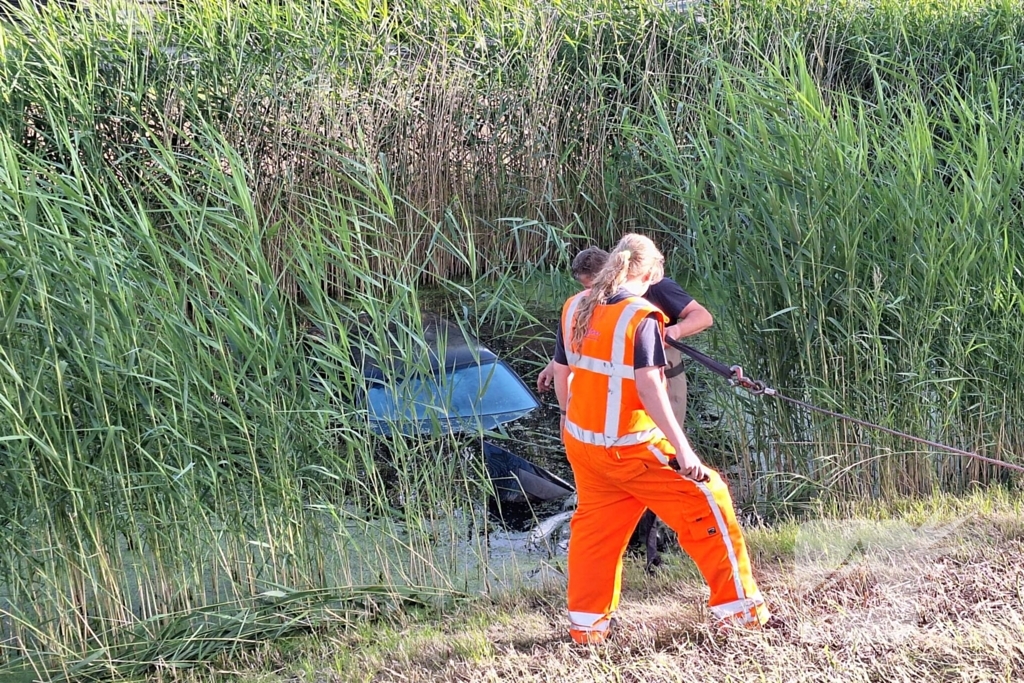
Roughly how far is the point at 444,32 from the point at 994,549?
4229mm

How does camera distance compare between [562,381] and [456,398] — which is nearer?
[562,381]

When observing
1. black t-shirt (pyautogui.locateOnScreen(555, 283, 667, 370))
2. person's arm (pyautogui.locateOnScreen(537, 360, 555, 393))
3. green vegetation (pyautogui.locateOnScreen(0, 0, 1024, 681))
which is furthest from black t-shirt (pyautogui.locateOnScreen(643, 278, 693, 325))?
green vegetation (pyautogui.locateOnScreen(0, 0, 1024, 681))

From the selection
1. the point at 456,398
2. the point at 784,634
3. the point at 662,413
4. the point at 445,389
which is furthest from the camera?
the point at 456,398

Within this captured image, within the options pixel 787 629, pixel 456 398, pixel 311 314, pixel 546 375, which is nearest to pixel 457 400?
Answer: pixel 456 398

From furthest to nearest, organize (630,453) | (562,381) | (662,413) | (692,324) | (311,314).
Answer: (311,314)
(692,324)
(562,381)
(630,453)
(662,413)

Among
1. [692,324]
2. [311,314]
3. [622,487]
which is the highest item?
[692,324]

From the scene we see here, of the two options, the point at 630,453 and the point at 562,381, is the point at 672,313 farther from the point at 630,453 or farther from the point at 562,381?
the point at 630,453

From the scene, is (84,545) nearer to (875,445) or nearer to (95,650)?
(95,650)

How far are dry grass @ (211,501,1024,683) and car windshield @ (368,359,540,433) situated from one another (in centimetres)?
75

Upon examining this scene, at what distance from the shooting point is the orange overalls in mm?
2812

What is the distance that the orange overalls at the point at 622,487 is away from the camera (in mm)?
2812

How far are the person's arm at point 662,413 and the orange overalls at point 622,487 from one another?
0.05 meters

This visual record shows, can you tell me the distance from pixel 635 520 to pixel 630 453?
261 mm

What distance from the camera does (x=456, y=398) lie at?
4.96 m
